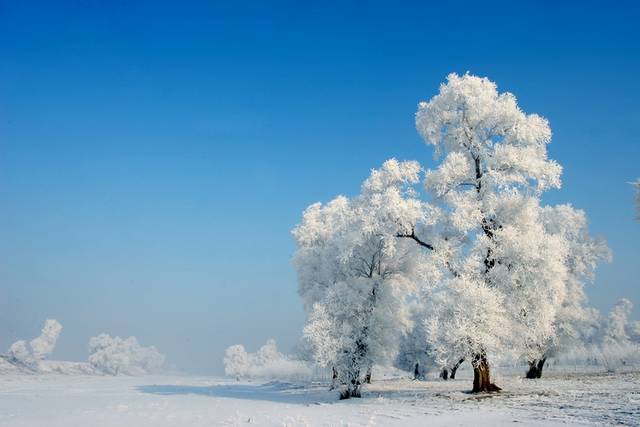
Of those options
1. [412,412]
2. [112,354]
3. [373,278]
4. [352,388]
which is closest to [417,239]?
[373,278]

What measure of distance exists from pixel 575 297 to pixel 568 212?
754cm

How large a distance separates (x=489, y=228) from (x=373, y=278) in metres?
9.56

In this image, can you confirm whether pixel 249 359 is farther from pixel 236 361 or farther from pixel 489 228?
pixel 489 228

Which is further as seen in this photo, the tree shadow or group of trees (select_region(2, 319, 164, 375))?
group of trees (select_region(2, 319, 164, 375))

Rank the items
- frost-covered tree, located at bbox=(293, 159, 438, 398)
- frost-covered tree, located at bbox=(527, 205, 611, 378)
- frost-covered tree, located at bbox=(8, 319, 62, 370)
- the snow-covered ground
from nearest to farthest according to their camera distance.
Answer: the snow-covered ground, frost-covered tree, located at bbox=(293, 159, 438, 398), frost-covered tree, located at bbox=(527, 205, 611, 378), frost-covered tree, located at bbox=(8, 319, 62, 370)

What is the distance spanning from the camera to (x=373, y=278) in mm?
34531

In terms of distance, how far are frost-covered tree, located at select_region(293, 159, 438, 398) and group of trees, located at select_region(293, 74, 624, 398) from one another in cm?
7

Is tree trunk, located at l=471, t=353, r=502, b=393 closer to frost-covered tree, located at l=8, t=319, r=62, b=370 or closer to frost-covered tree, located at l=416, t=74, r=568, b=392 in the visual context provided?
frost-covered tree, located at l=416, t=74, r=568, b=392

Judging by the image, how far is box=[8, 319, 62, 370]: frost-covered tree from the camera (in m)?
146

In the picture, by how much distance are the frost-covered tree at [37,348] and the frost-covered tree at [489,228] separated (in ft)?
499

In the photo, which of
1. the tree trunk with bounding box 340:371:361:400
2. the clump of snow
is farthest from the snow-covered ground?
the clump of snow

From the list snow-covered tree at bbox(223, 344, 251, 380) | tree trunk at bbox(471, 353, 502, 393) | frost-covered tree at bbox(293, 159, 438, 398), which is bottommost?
snow-covered tree at bbox(223, 344, 251, 380)

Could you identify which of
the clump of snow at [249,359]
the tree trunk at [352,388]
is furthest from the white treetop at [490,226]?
the clump of snow at [249,359]

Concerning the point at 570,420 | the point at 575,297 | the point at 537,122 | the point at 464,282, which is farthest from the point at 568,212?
the point at 570,420
